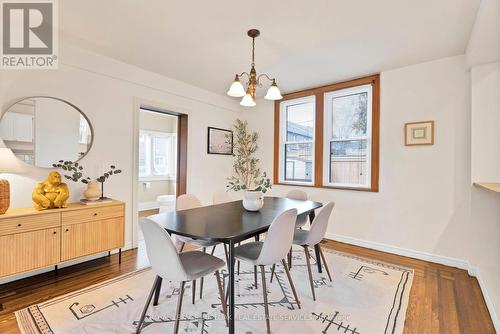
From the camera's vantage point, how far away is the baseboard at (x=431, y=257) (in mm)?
2054

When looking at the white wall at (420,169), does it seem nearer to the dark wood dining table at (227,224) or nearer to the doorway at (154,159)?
the dark wood dining table at (227,224)

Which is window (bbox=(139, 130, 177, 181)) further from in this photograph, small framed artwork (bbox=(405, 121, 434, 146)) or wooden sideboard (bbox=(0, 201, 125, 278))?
small framed artwork (bbox=(405, 121, 434, 146))

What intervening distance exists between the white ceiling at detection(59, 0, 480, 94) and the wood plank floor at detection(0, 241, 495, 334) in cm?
247

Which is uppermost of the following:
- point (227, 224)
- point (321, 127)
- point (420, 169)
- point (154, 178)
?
point (321, 127)

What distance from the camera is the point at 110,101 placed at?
10.4ft

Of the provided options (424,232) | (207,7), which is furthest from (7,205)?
(424,232)

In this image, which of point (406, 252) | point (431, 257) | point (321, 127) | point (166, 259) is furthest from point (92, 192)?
point (431, 257)

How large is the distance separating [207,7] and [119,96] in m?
1.81

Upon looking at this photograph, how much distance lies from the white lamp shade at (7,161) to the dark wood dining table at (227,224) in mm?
1500

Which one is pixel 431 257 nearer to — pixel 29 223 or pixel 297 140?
pixel 297 140

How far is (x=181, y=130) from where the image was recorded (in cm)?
422

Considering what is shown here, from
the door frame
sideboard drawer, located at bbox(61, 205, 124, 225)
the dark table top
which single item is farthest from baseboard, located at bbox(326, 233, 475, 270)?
sideboard drawer, located at bbox(61, 205, 124, 225)

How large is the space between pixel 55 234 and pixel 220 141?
2.89 meters

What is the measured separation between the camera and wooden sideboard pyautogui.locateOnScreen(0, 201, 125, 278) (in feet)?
7.12
